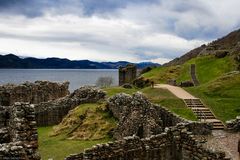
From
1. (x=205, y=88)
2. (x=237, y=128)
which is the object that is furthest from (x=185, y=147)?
(x=205, y=88)

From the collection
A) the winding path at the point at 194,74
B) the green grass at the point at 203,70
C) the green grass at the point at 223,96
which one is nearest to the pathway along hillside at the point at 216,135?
the green grass at the point at 223,96

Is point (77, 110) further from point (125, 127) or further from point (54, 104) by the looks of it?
point (125, 127)

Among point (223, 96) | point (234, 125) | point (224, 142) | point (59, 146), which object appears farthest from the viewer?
point (223, 96)

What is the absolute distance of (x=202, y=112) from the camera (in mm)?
40406

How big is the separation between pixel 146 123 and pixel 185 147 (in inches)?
214

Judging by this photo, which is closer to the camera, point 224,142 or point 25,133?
point 25,133

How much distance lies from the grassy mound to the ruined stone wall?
9938 mm

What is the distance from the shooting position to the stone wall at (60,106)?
160 feet

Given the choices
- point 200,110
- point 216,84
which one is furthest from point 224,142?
point 216,84

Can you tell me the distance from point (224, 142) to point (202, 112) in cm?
976

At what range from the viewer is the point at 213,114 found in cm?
3978

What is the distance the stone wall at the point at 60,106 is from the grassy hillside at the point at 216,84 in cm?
1225

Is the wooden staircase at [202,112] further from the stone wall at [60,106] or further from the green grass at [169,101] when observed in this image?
the stone wall at [60,106]

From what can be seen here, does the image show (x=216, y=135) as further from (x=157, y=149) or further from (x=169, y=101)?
(x=169, y=101)
